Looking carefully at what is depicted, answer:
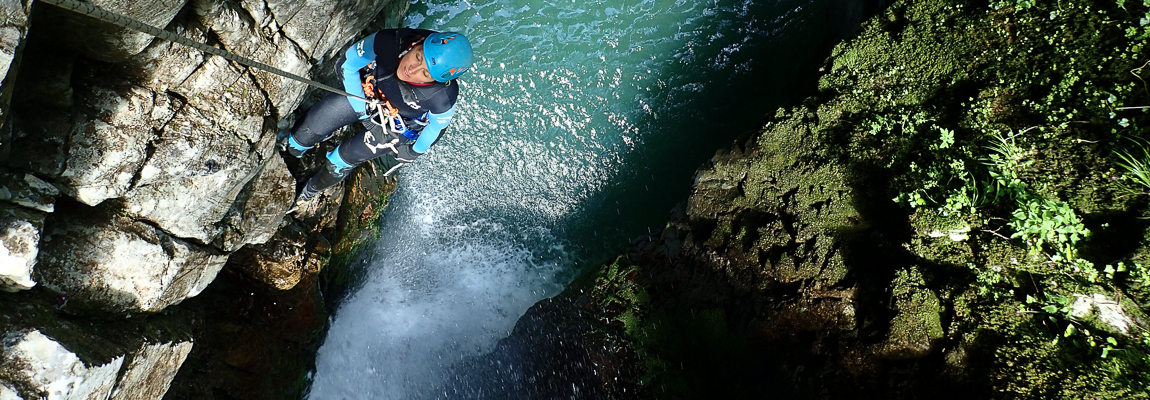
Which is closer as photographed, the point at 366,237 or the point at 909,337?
the point at 909,337

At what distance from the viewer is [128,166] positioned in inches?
126

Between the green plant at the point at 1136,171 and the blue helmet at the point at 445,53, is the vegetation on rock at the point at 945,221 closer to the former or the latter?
the green plant at the point at 1136,171

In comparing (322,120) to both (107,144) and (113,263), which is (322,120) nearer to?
(107,144)

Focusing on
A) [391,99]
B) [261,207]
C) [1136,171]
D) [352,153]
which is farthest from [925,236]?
[261,207]

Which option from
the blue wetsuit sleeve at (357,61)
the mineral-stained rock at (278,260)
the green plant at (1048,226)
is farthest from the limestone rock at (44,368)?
the green plant at (1048,226)

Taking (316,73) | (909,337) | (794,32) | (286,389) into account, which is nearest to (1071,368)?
(909,337)

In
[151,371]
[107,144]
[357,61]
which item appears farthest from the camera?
[357,61]

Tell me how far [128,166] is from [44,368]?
3.77 ft

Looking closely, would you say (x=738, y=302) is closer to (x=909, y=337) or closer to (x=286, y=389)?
(x=909, y=337)

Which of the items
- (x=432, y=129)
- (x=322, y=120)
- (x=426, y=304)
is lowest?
(x=426, y=304)

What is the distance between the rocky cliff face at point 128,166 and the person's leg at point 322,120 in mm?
167

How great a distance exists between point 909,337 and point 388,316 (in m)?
5.17

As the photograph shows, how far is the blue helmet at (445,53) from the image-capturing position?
11.8 ft

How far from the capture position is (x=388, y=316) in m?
6.25
